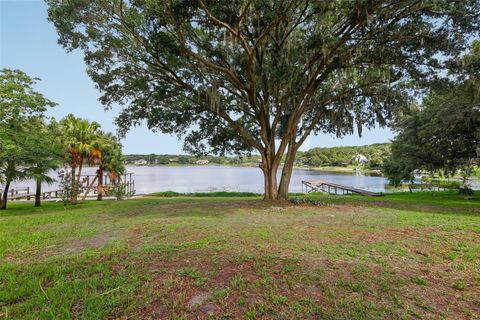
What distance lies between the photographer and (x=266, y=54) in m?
8.88

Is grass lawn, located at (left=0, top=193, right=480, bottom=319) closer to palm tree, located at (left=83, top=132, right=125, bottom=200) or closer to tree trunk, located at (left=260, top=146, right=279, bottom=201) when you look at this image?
tree trunk, located at (left=260, top=146, right=279, bottom=201)

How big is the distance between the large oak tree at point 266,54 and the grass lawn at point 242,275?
5276 millimetres

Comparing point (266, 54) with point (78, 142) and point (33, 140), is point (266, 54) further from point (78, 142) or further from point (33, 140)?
point (78, 142)

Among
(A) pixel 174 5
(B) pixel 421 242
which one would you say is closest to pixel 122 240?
(B) pixel 421 242

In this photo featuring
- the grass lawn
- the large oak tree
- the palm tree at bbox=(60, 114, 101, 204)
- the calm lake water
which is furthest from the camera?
the calm lake water

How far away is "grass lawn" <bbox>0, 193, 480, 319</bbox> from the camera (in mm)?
2363

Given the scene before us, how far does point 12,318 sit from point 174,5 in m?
6.59

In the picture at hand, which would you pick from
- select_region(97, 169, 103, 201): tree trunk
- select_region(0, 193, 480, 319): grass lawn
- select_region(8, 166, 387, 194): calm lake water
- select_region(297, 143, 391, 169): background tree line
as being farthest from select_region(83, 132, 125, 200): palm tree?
select_region(297, 143, 391, 169): background tree line

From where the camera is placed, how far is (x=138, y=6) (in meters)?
6.85

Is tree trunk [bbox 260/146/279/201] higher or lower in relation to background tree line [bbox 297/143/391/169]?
lower

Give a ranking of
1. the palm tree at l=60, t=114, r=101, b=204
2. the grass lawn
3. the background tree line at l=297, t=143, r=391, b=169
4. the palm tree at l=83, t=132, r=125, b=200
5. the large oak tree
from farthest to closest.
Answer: the background tree line at l=297, t=143, r=391, b=169, the palm tree at l=83, t=132, r=125, b=200, the palm tree at l=60, t=114, r=101, b=204, the large oak tree, the grass lawn

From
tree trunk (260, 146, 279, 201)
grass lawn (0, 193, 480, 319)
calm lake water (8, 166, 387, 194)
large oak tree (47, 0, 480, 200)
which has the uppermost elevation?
large oak tree (47, 0, 480, 200)

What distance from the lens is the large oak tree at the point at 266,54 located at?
686 centimetres

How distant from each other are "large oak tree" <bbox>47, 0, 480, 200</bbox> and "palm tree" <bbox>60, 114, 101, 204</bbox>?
4458 mm
